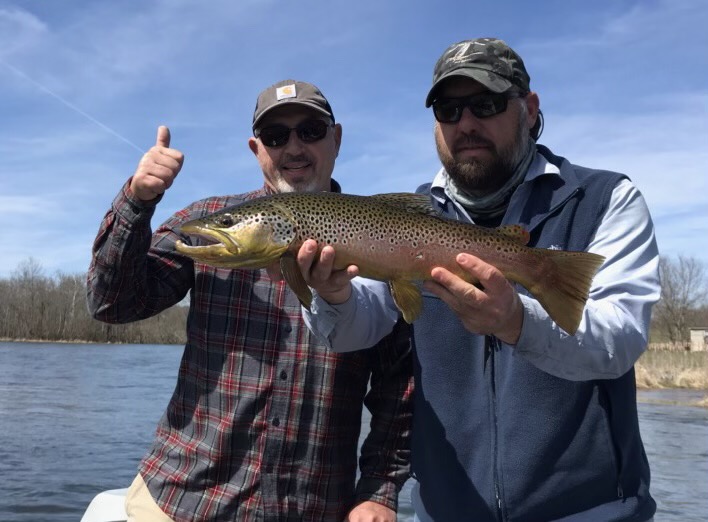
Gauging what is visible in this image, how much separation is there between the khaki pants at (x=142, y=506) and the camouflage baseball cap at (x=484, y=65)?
2.54m

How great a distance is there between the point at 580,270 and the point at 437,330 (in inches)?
31.9

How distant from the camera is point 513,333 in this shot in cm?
271

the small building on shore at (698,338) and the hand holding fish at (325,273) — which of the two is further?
the small building on shore at (698,338)

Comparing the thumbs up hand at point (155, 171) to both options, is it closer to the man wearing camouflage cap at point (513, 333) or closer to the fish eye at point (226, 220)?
the fish eye at point (226, 220)

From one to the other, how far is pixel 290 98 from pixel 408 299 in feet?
4.97

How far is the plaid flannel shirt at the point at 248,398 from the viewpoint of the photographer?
3.34 metres

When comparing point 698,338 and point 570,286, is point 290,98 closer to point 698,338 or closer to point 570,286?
point 570,286

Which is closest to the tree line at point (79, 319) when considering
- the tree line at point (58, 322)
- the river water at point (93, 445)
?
the tree line at point (58, 322)

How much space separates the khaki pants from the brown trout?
1370mm

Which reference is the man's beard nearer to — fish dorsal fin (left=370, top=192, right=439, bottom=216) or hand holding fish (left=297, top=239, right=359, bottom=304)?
fish dorsal fin (left=370, top=192, right=439, bottom=216)

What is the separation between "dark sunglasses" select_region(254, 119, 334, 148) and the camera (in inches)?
152

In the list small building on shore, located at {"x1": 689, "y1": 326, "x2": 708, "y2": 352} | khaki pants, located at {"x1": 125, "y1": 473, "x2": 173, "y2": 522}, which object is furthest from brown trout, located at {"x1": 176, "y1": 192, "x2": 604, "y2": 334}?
small building on shore, located at {"x1": 689, "y1": 326, "x2": 708, "y2": 352}

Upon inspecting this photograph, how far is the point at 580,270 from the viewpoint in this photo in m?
2.73

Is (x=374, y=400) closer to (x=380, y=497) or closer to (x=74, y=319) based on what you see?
(x=380, y=497)
